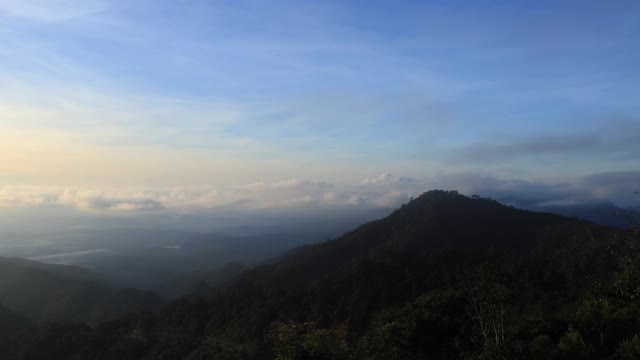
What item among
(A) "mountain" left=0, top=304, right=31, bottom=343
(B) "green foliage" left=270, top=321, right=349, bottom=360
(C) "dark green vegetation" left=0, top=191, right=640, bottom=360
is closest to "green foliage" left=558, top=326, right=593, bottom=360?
(C) "dark green vegetation" left=0, top=191, right=640, bottom=360

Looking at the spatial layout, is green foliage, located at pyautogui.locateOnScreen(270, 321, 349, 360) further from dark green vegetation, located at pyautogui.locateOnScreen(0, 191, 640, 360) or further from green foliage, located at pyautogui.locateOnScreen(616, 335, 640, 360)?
green foliage, located at pyautogui.locateOnScreen(616, 335, 640, 360)

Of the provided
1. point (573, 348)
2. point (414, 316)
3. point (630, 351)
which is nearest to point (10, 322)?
point (414, 316)

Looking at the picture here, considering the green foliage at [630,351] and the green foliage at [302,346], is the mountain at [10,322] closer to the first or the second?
the green foliage at [302,346]

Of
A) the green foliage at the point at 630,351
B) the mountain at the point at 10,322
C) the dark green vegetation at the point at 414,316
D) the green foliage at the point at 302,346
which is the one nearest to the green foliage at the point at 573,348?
the dark green vegetation at the point at 414,316

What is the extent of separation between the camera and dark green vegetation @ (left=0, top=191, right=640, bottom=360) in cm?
3556

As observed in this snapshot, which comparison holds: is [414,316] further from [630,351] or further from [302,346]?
[630,351]

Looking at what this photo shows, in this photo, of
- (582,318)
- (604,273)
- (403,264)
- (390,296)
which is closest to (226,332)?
(390,296)

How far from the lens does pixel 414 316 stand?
4316cm

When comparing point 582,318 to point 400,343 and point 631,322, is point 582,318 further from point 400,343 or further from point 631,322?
point 400,343

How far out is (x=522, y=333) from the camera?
43344 millimetres

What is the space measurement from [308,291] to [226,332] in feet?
88.0

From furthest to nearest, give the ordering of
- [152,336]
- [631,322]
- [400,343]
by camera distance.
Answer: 1. [152,336]
2. [631,322]
3. [400,343]

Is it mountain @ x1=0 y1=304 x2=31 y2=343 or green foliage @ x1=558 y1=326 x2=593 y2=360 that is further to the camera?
mountain @ x1=0 y1=304 x2=31 y2=343

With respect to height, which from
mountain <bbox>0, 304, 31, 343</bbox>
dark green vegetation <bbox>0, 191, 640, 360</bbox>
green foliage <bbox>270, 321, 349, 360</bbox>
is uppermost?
green foliage <bbox>270, 321, 349, 360</bbox>
